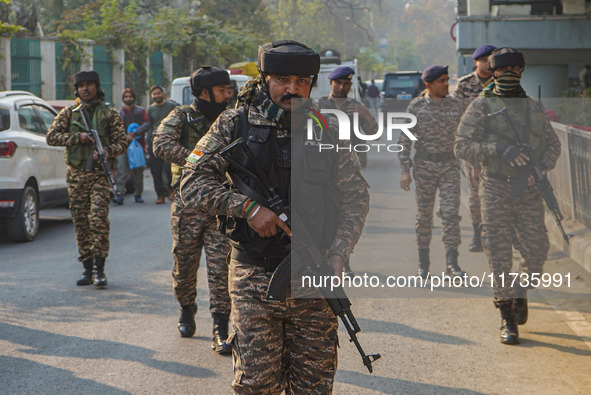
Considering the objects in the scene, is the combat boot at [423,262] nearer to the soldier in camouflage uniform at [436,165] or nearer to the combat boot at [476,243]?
the soldier in camouflage uniform at [436,165]

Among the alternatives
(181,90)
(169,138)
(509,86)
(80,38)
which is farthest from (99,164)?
(80,38)

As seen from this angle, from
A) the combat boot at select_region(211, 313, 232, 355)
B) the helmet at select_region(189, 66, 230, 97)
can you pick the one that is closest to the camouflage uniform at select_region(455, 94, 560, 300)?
the helmet at select_region(189, 66, 230, 97)

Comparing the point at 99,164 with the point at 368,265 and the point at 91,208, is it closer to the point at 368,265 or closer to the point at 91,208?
the point at 91,208

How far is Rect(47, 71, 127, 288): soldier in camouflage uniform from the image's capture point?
26.5 ft

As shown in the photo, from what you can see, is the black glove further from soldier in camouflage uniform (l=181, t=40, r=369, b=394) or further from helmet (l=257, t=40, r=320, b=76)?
helmet (l=257, t=40, r=320, b=76)

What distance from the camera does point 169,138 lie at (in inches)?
248

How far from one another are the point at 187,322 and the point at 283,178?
2846 mm

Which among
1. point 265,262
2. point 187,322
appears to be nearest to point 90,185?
point 187,322

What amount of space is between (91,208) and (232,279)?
445 cm

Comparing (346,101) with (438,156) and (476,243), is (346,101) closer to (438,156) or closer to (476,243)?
(438,156)

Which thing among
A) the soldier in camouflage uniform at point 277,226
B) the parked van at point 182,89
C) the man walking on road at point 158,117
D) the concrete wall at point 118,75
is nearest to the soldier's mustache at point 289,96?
the soldier in camouflage uniform at point 277,226

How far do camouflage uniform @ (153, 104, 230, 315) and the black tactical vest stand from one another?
6.93 feet

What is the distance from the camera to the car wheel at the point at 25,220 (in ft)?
34.9

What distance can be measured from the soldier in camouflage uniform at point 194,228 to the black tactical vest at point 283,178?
6.91 feet
